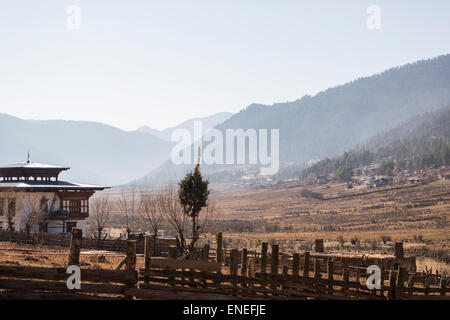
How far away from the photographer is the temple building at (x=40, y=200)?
174ft

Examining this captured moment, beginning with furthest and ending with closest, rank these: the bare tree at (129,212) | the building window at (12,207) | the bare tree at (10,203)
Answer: the building window at (12,207) < the bare tree at (10,203) < the bare tree at (129,212)

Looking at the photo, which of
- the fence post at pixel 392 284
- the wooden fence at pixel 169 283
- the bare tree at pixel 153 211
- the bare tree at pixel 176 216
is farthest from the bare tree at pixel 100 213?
the fence post at pixel 392 284

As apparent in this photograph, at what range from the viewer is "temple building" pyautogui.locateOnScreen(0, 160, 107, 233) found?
52.9m

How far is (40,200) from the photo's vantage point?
179ft

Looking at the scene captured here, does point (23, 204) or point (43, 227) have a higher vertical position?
point (23, 204)

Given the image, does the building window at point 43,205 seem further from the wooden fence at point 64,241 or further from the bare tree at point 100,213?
the wooden fence at point 64,241

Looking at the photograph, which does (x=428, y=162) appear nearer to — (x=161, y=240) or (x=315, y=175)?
(x=315, y=175)

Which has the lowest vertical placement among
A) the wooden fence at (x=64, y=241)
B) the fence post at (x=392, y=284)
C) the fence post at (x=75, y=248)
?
the fence post at (x=392, y=284)

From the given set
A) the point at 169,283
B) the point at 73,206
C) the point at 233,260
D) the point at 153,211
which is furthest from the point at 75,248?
the point at 153,211

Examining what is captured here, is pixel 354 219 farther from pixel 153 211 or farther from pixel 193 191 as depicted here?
pixel 193 191

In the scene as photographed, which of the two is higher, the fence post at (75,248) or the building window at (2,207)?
the building window at (2,207)

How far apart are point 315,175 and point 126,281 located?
7141 inches

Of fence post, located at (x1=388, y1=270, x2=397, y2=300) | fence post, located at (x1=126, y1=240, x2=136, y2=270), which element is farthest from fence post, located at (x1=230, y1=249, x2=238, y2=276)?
fence post, located at (x1=388, y1=270, x2=397, y2=300)

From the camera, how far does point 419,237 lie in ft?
239
